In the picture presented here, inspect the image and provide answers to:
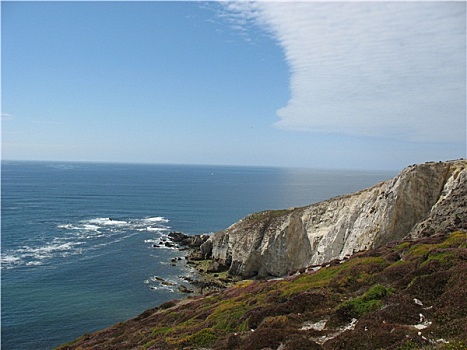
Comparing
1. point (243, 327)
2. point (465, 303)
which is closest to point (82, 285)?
point (243, 327)

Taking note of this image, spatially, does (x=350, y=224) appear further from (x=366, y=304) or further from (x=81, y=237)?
(x=81, y=237)

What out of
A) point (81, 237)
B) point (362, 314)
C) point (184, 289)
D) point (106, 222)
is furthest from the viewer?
point (106, 222)

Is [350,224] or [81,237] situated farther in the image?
[81,237]

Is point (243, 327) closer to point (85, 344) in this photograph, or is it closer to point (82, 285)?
point (85, 344)

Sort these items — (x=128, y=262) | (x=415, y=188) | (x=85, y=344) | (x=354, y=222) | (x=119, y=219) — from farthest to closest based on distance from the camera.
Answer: (x=119, y=219) → (x=128, y=262) → (x=354, y=222) → (x=415, y=188) → (x=85, y=344)

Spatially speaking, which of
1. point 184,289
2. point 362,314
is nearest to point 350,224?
point 184,289
